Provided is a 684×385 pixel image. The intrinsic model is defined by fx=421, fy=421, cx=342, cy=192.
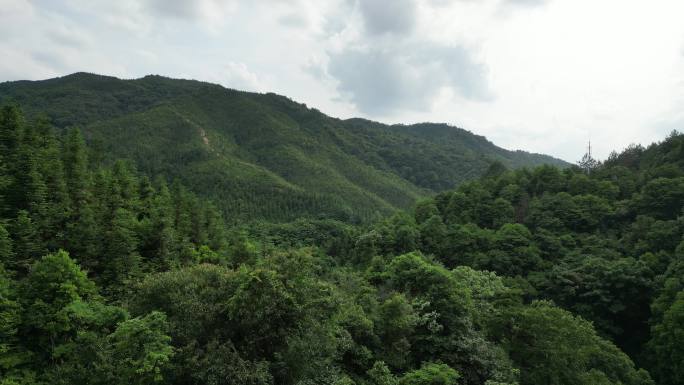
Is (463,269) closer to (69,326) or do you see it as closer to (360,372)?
(360,372)

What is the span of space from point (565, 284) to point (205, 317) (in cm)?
3481

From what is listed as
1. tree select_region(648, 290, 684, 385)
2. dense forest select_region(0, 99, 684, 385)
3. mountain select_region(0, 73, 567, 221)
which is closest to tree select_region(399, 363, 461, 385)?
dense forest select_region(0, 99, 684, 385)

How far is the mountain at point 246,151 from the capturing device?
4104 inches

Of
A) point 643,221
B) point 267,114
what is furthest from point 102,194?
point 267,114

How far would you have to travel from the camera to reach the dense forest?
16.2 metres

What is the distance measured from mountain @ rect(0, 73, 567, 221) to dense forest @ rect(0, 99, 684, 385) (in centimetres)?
2151

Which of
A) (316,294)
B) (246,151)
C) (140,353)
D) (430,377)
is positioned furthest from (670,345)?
(246,151)

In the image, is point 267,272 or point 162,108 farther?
point 162,108

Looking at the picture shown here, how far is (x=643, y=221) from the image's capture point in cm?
4269

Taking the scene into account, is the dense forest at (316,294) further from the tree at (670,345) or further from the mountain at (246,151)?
the mountain at (246,151)

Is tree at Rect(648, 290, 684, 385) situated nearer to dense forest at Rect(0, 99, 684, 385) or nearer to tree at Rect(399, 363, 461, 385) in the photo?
dense forest at Rect(0, 99, 684, 385)

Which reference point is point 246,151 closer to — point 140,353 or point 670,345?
point 670,345

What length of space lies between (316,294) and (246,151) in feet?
432

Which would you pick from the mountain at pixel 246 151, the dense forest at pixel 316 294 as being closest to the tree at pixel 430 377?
the dense forest at pixel 316 294
